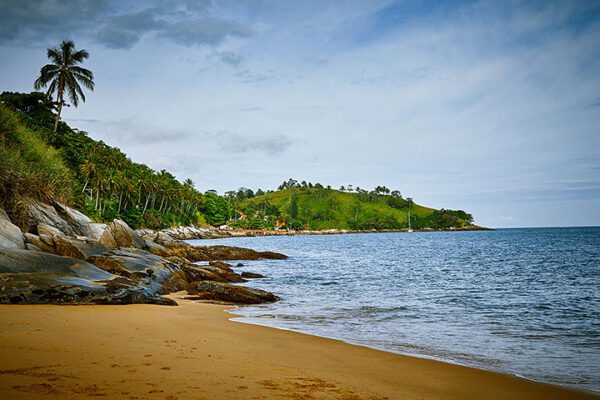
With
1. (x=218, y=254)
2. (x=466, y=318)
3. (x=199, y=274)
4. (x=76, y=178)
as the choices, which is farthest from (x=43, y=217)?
(x=76, y=178)

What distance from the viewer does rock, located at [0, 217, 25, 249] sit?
14.6 m

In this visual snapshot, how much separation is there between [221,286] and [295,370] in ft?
39.2

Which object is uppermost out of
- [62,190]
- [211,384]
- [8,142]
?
[8,142]

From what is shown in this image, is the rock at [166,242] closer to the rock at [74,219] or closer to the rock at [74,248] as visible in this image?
the rock at [74,219]

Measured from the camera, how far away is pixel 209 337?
30.4ft

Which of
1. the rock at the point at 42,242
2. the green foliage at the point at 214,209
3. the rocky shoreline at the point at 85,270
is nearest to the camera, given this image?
the rocky shoreline at the point at 85,270

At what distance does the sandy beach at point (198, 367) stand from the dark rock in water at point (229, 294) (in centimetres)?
695

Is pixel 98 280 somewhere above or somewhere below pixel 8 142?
below

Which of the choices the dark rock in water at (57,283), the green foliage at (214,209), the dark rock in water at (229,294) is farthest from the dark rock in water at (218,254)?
the green foliage at (214,209)

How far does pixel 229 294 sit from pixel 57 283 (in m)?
7.21

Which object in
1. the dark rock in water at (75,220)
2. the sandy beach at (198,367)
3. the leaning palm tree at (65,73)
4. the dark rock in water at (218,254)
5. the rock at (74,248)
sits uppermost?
the leaning palm tree at (65,73)

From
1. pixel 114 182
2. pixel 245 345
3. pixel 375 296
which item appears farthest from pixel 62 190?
pixel 114 182

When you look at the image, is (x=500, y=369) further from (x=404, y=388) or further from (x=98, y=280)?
(x=98, y=280)

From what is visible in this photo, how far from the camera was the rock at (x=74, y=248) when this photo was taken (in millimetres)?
17969
